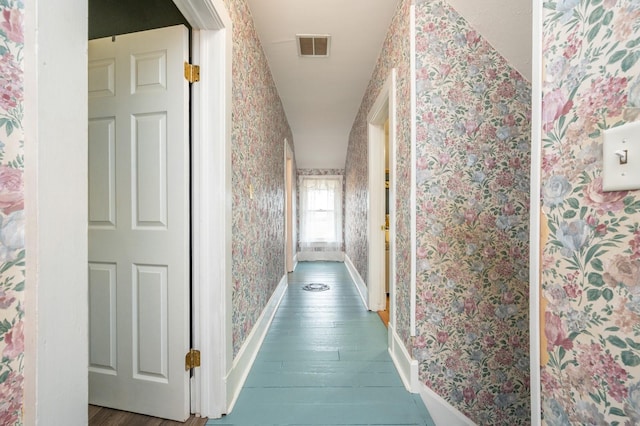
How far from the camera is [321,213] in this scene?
6.77 m

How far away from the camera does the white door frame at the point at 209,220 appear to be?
1.49 m

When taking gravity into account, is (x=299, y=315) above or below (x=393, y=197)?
below

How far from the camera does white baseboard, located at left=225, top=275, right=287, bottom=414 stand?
1.60 m

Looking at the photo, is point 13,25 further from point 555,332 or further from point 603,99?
point 555,332

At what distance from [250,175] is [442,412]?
1906 mm

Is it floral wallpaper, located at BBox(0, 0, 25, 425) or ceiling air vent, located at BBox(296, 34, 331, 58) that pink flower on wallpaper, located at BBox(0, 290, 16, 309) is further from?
ceiling air vent, located at BBox(296, 34, 331, 58)

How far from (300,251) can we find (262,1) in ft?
17.0

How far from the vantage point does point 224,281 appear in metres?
1.53

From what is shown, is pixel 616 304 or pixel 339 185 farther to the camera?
pixel 339 185

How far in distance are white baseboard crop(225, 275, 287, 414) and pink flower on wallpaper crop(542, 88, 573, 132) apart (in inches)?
67.5

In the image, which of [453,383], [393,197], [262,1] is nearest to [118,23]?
[262,1]

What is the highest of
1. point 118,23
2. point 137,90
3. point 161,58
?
point 118,23

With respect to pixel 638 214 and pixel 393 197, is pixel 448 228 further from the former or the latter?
pixel 638 214

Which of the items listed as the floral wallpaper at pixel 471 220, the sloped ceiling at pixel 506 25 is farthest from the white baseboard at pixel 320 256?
the sloped ceiling at pixel 506 25
